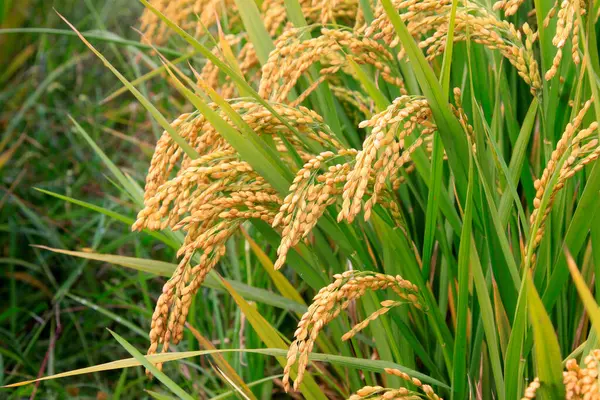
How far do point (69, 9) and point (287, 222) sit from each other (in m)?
3.67

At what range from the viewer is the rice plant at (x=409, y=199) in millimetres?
1272

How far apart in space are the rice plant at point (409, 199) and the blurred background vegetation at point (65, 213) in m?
0.84

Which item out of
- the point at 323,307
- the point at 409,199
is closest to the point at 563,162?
the point at 323,307

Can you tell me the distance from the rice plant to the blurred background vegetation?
84cm

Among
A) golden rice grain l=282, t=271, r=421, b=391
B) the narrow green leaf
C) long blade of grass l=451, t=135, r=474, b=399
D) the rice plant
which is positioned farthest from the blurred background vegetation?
the narrow green leaf

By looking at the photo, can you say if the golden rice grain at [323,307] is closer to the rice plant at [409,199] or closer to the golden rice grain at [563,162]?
the rice plant at [409,199]

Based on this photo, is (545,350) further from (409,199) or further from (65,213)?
(65,213)

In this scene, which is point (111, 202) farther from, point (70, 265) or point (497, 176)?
point (497, 176)

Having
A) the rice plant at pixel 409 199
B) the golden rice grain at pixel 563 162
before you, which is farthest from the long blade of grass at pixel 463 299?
the golden rice grain at pixel 563 162

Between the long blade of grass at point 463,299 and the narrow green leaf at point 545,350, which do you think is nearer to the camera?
the narrow green leaf at point 545,350

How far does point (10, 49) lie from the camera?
3916mm

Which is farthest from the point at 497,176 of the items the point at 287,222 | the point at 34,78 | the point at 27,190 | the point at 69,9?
the point at 69,9

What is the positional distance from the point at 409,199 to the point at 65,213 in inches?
77.6

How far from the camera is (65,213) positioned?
3.31 meters
